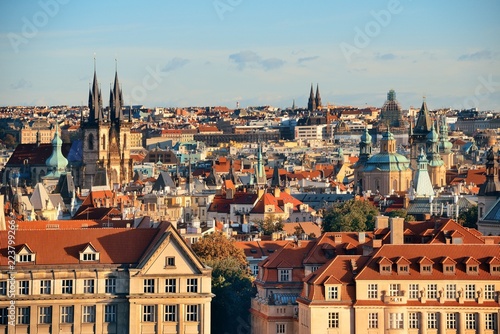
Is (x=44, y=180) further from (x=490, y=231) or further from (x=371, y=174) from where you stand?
(x=490, y=231)

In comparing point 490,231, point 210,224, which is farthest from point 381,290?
point 210,224

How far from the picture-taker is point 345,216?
352 ft

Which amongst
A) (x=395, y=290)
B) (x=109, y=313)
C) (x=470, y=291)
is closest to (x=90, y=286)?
(x=109, y=313)

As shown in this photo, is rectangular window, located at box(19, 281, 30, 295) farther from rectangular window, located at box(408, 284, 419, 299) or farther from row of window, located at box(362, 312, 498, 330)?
rectangular window, located at box(408, 284, 419, 299)

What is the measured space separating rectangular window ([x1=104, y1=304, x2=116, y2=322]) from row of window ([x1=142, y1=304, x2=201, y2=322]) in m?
0.94

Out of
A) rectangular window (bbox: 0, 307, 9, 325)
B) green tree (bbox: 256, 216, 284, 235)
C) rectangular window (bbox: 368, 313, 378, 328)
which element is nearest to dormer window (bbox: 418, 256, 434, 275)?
rectangular window (bbox: 368, 313, 378, 328)

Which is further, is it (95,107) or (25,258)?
(95,107)

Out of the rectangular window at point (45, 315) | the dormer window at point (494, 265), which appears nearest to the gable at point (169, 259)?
the rectangular window at point (45, 315)

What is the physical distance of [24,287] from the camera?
2422 inches

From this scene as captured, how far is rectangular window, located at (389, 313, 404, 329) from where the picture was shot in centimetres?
6272

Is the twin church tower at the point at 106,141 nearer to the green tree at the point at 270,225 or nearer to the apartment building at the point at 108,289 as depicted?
the green tree at the point at 270,225

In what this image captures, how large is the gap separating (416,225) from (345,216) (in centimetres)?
3171

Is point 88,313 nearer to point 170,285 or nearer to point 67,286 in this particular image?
point 67,286

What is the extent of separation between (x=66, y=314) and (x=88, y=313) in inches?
27.1
